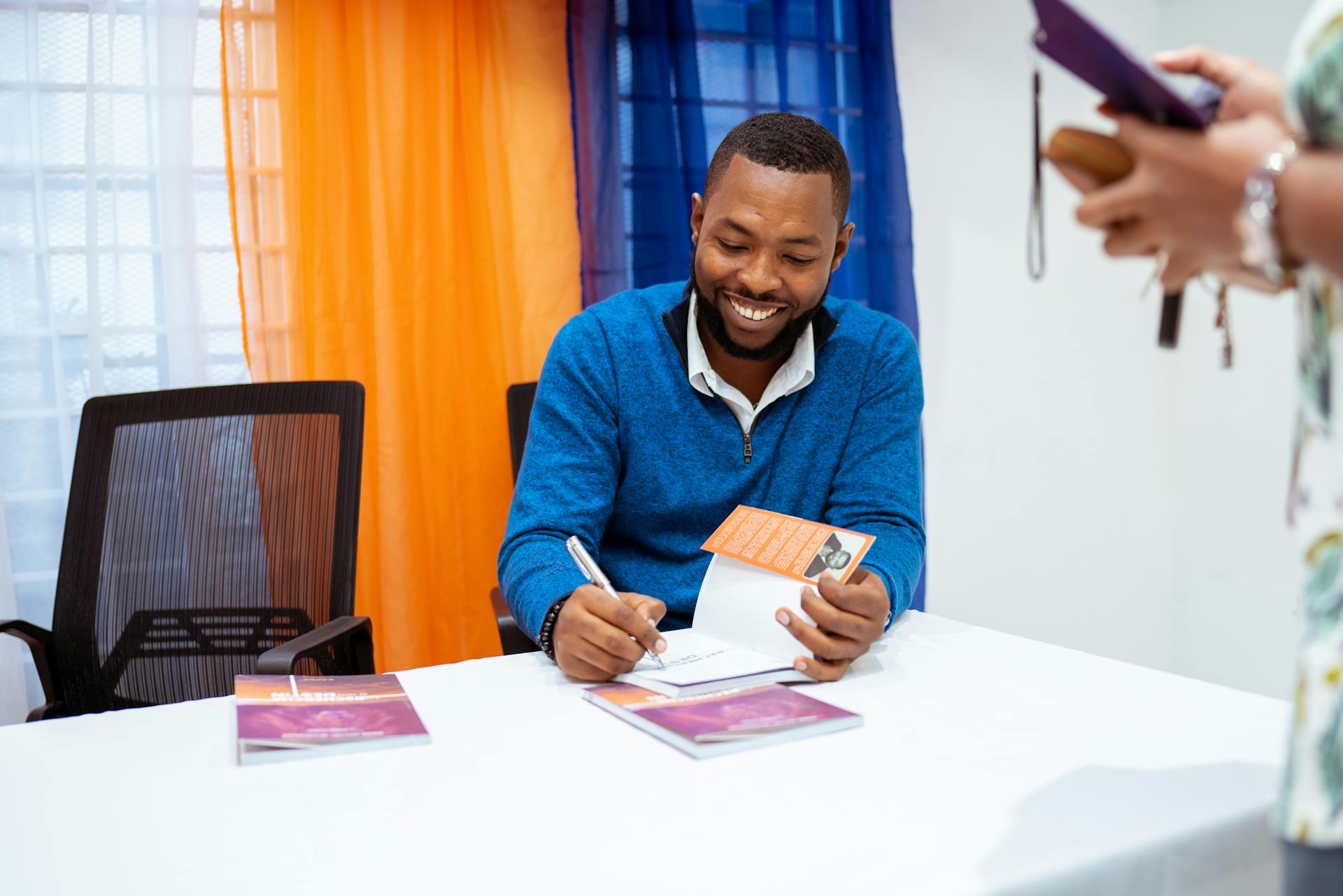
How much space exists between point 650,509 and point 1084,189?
3.25ft

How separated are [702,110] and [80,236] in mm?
1567

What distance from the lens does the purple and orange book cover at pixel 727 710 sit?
99 cm

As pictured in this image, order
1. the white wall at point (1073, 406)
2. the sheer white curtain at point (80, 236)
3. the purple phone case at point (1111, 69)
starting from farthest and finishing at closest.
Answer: the white wall at point (1073, 406) → the sheer white curtain at point (80, 236) → the purple phone case at point (1111, 69)

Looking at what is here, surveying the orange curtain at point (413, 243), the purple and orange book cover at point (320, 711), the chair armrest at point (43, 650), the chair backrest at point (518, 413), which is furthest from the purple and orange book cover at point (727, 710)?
the orange curtain at point (413, 243)

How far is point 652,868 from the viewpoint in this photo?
0.73 meters

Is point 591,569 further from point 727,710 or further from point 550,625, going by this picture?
point 727,710

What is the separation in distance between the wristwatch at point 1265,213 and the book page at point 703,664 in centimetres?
75

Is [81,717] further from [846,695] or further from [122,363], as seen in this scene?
[122,363]

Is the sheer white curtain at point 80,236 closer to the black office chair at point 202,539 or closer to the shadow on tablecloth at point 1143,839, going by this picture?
the black office chair at point 202,539

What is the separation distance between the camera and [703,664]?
1233 mm

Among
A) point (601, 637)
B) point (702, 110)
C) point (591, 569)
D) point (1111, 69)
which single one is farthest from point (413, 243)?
point (1111, 69)

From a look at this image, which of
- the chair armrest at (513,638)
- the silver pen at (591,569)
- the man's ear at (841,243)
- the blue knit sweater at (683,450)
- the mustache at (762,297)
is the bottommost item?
the chair armrest at (513,638)

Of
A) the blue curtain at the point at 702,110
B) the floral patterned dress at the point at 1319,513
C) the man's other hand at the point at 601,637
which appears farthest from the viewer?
the blue curtain at the point at 702,110

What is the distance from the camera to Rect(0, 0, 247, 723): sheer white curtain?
220 cm
